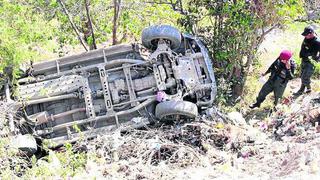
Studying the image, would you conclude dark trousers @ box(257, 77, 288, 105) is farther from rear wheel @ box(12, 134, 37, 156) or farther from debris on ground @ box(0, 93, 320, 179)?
rear wheel @ box(12, 134, 37, 156)

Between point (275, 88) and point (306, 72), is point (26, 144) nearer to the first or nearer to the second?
point (275, 88)

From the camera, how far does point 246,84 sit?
10055 millimetres

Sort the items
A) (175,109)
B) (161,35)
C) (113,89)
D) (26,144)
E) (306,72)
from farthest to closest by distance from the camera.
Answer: (306,72) < (161,35) < (113,89) < (175,109) < (26,144)

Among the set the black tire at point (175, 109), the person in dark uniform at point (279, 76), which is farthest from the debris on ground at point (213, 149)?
the person in dark uniform at point (279, 76)

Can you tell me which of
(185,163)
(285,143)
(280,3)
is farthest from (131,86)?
(280,3)

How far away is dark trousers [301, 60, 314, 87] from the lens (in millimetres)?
9312

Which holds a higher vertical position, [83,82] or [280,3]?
[280,3]

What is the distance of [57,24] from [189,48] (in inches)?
138

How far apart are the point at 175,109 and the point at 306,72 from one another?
3342 mm

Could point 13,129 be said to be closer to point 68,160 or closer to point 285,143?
point 68,160

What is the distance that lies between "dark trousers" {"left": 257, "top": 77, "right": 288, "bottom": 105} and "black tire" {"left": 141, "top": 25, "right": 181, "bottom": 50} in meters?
2.05

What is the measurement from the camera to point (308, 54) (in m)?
9.24

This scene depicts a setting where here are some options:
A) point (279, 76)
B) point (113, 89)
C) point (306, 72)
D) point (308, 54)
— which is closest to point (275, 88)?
point (279, 76)

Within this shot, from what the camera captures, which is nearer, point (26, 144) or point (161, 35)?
point (26, 144)
